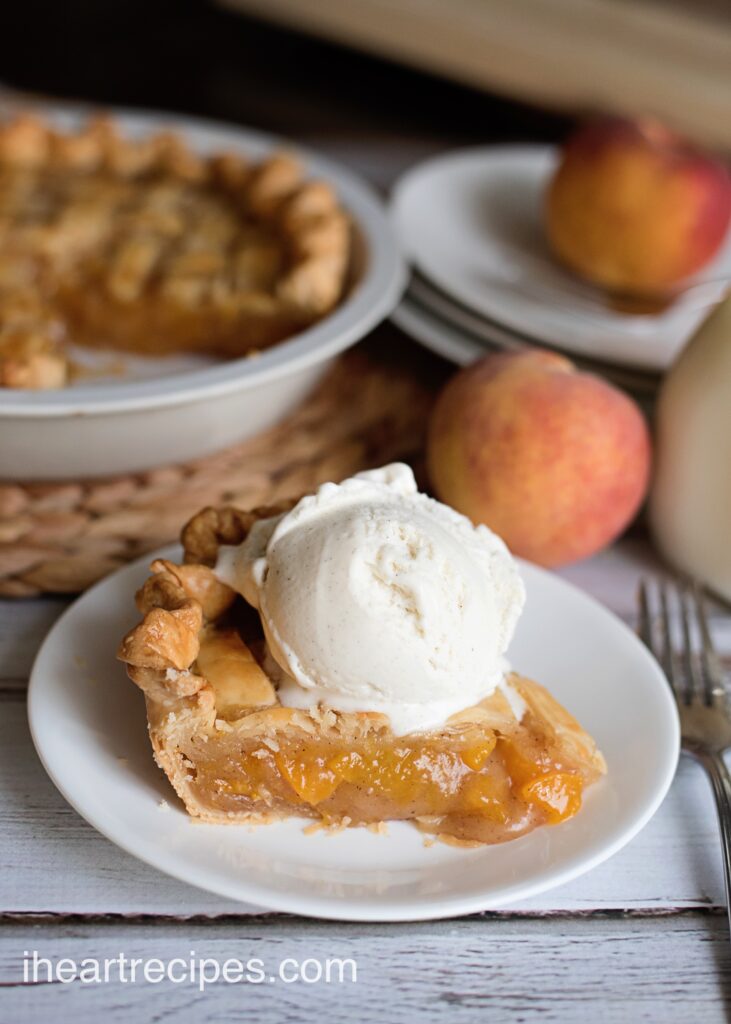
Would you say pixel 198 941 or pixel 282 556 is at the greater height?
pixel 282 556

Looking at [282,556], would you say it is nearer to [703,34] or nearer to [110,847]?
[110,847]

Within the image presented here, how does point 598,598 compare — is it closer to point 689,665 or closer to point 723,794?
point 689,665

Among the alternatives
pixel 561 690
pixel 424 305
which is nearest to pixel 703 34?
pixel 424 305

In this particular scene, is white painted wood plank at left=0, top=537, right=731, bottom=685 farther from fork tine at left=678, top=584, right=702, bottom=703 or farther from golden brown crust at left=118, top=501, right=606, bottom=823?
golden brown crust at left=118, top=501, right=606, bottom=823

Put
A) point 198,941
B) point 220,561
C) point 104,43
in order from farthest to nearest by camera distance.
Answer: point 104,43, point 220,561, point 198,941

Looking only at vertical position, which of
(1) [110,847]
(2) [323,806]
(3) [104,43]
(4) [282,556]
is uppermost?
(4) [282,556]

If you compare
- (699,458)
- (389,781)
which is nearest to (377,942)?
(389,781)

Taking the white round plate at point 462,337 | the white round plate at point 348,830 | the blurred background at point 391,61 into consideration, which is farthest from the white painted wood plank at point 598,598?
the blurred background at point 391,61
